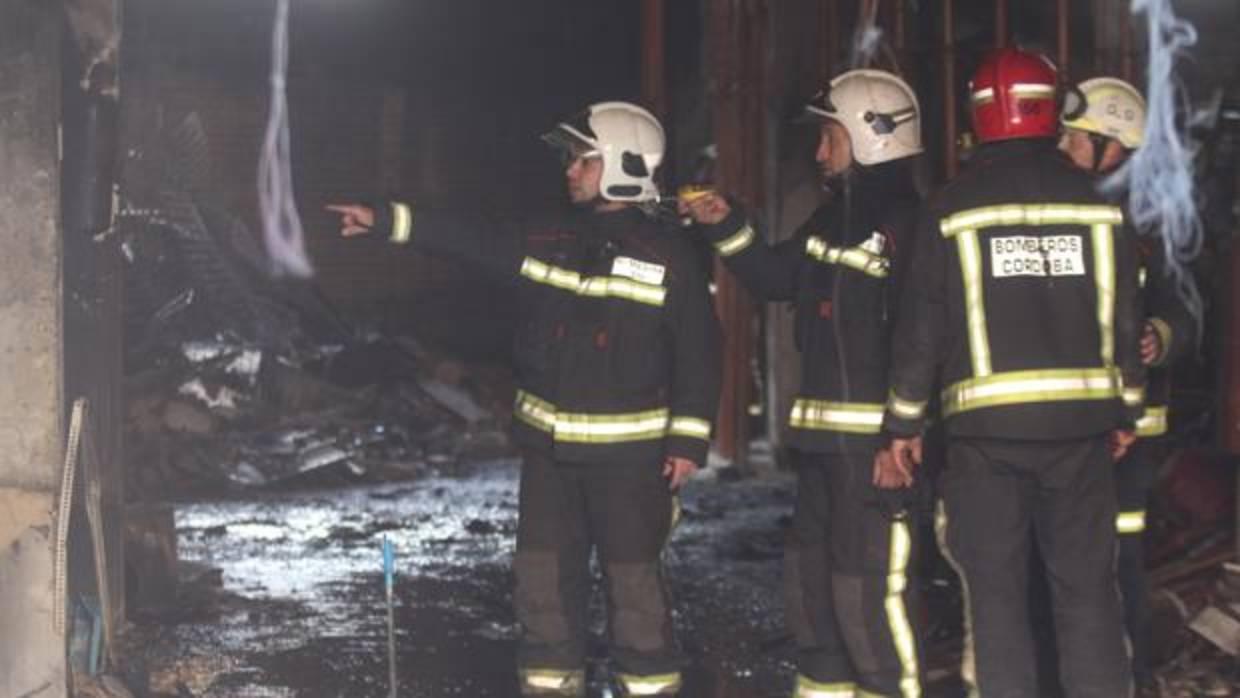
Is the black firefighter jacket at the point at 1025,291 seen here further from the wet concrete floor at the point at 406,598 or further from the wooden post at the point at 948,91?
the wooden post at the point at 948,91

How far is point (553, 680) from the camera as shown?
539 cm

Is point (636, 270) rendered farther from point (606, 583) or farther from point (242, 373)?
point (242, 373)

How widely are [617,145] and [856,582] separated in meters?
1.62

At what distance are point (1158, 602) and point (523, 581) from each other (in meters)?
2.48

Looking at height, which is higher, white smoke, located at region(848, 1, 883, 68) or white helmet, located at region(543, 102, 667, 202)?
white smoke, located at region(848, 1, 883, 68)

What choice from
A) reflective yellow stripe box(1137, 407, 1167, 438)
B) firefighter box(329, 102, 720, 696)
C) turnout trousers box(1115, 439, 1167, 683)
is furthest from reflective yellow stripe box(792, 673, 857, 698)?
reflective yellow stripe box(1137, 407, 1167, 438)

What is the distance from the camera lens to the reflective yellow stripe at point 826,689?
17.7ft

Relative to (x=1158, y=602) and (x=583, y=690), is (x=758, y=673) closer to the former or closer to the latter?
(x=583, y=690)

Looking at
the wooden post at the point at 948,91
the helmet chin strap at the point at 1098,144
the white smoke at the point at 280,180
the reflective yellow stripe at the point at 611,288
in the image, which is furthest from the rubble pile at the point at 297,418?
the helmet chin strap at the point at 1098,144

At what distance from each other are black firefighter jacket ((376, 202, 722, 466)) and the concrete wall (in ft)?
3.51

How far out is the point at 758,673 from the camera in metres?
6.37

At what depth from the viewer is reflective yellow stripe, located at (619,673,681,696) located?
538cm

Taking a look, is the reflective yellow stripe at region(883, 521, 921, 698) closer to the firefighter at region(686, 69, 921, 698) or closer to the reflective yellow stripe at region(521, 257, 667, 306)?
the firefighter at region(686, 69, 921, 698)

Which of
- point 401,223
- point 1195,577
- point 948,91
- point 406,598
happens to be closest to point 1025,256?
point 401,223
